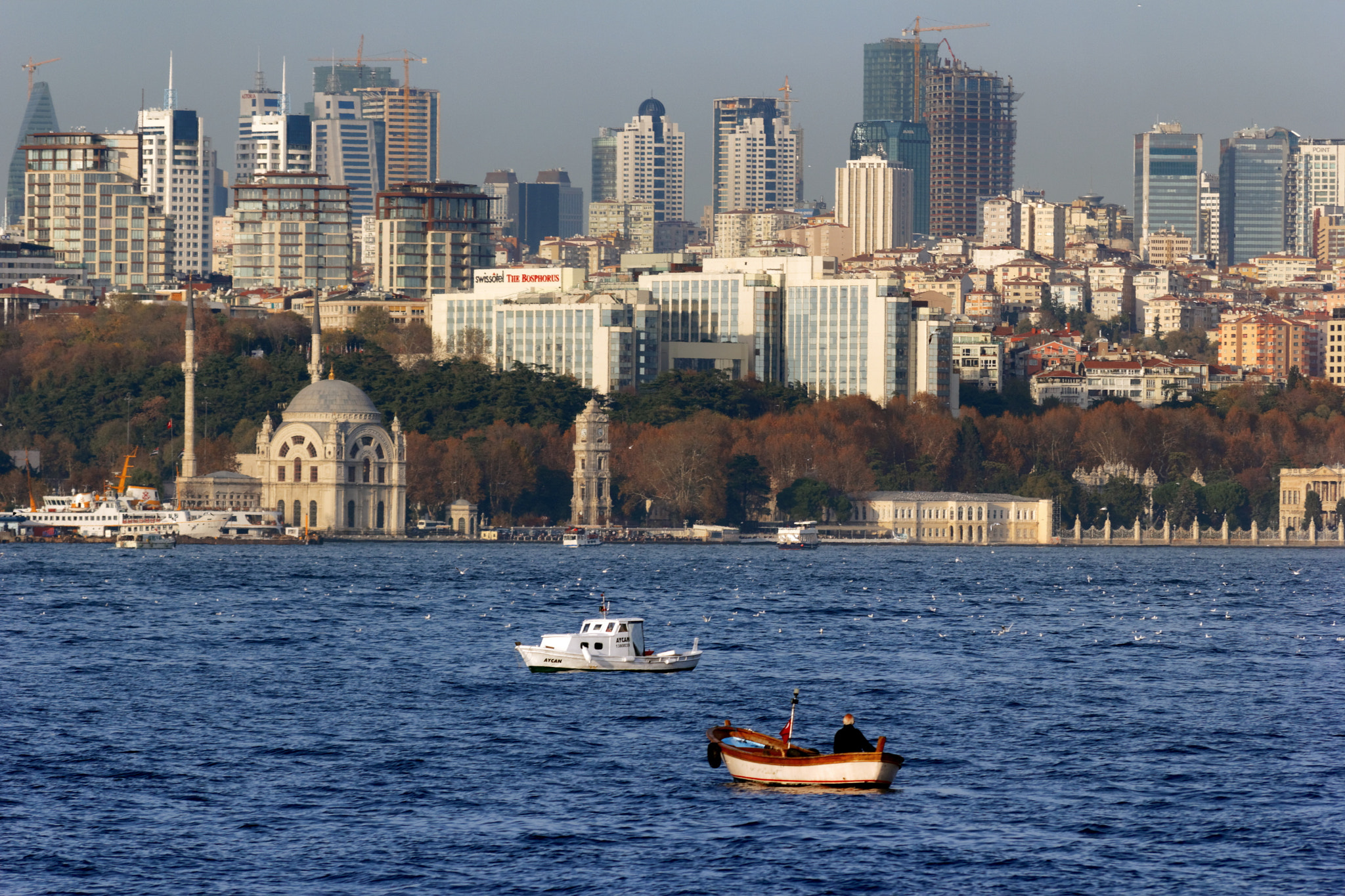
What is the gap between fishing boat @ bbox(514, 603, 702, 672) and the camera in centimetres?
5747

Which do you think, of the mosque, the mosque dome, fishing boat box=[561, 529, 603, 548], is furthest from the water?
the mosque dome

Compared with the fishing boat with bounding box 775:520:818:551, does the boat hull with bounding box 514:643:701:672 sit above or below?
below

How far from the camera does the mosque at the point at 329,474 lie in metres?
148

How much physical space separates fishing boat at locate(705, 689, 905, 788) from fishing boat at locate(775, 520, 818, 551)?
98.3 metres

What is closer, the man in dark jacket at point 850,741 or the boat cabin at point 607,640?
the man in dark jacket at point 850,741

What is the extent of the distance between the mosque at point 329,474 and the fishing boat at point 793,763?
357 feet

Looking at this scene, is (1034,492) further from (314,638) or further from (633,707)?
(633,707)

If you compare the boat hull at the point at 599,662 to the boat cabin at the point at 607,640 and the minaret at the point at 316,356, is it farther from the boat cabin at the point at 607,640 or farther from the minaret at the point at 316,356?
the minaret at the point at 316,356

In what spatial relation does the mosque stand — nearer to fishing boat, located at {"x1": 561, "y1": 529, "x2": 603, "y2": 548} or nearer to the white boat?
fishing boat, located at {"x1": 561, "y1": 529, "x2": 603, "y2": 548}

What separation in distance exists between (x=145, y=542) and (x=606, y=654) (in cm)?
7825

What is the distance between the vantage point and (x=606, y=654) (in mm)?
57500

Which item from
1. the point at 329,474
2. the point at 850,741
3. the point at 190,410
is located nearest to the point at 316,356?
the point at 190,410

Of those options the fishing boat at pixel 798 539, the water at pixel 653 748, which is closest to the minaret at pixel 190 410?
the fishing boat at pixel 798 539

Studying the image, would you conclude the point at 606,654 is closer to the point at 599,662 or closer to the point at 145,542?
the point at 599,662
